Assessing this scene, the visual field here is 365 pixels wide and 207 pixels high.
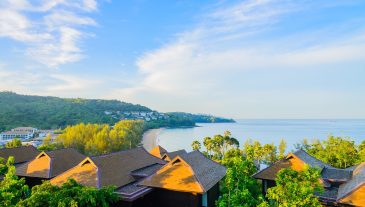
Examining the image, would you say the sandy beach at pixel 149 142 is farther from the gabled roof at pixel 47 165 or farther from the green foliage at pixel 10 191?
the green foliage at pixel 10 191

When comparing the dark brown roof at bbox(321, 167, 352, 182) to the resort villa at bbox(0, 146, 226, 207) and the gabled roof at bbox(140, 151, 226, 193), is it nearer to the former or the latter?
the resort villa at bbox(0, 146, 226, 207)

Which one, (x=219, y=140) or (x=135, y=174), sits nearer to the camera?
(x=135, y=174)

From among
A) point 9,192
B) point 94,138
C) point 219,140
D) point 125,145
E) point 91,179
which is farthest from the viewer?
point 125,145

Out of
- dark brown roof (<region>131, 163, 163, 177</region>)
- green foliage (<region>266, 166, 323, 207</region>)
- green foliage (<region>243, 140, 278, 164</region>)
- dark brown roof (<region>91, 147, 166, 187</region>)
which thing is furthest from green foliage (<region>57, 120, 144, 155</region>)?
green foliage (<region>266, 166, 323, 207</region>)

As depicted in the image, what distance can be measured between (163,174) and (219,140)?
89.3 ft

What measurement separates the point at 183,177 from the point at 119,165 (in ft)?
16.9

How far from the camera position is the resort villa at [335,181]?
13211 millimetres

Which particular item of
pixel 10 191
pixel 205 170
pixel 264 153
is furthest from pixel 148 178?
pixel 264 153

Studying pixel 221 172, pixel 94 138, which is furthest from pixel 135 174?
pixel 94 138

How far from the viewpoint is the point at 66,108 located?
10544 centimetres

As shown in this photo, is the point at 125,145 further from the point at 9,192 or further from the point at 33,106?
the point at 33,106

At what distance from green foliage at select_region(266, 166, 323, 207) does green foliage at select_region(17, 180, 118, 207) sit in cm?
763

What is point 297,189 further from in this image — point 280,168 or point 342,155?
point 342,155

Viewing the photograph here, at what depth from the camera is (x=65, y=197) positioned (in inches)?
462
